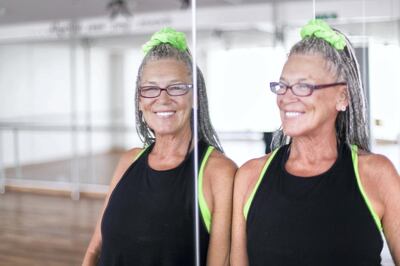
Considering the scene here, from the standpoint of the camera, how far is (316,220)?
111cm

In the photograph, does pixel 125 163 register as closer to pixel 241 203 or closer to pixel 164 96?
pixel 164 96

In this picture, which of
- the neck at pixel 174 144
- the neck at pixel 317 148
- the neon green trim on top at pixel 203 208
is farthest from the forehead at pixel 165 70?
the neck at pixel 317 148

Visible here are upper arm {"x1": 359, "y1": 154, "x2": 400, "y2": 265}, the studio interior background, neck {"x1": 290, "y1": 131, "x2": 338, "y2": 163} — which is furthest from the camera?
the studio interior background

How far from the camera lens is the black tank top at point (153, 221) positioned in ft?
4.24

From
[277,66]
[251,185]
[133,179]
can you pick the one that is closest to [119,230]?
[133,179]

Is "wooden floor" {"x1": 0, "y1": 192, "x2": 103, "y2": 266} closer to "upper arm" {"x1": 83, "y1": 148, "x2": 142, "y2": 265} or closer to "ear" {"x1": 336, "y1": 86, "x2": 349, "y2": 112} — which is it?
"upper arm" {"x1": 83, "y1": 148, "x2": 142, "y2": 265}

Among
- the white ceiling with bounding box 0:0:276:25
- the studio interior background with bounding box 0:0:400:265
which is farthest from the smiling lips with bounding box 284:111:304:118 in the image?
the white ceiling with bounding box 0:0:276:25

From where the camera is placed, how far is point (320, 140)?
1172 mm

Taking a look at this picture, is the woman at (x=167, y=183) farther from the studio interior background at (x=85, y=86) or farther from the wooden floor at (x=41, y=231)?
the wooden floor at (x=41, y=231)

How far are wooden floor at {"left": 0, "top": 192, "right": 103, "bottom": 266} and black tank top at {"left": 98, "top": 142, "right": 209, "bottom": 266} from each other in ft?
7.66

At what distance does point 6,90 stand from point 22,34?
22.5 inches

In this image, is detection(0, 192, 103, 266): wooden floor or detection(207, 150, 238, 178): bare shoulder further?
detection(0, 192, 103, 266): wooden floor

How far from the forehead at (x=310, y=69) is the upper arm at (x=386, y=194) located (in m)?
0.21

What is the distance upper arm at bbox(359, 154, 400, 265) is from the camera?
107 cm
